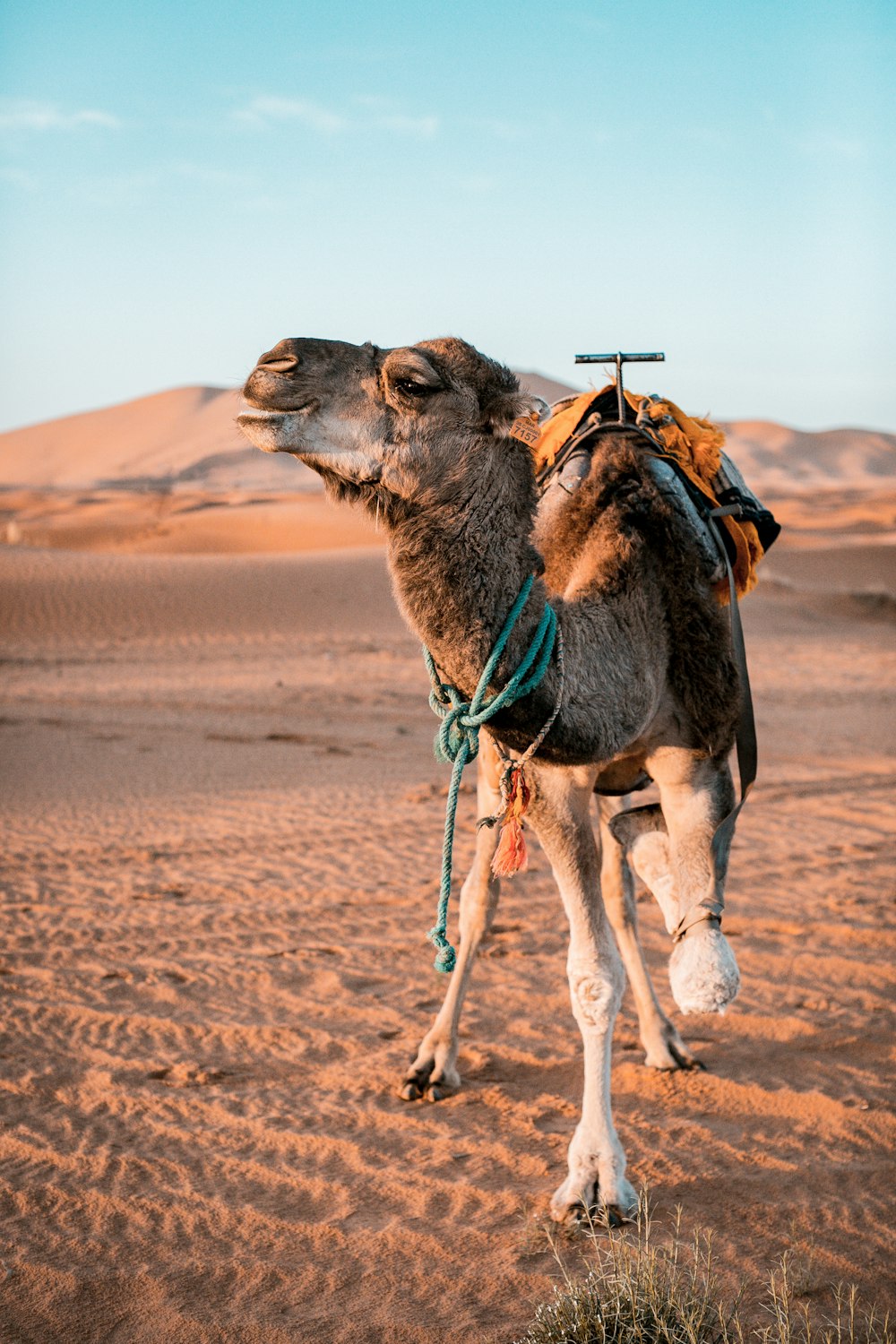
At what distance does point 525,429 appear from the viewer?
9.72 feet

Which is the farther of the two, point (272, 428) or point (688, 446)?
point (688, 446)

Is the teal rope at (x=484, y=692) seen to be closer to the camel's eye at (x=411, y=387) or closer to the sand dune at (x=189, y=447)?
the camel's eye at (x=411, y=387)

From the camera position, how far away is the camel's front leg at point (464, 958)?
182 inches

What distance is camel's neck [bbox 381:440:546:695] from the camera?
2.91m

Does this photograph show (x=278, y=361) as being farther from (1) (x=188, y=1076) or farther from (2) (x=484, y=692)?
(1) (x=188, y=1076)

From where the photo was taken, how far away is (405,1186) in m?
3.92

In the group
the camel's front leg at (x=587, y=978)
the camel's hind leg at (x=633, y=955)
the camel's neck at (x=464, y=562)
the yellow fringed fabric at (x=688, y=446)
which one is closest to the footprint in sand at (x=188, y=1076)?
the camel's front leg at (x=587, y=978)

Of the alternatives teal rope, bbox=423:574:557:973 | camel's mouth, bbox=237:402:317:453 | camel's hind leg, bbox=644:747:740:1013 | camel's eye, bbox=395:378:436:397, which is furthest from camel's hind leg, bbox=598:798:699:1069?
camel's mouth, bbox=237:402:317:453

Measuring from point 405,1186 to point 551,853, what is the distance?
1248 millimetres

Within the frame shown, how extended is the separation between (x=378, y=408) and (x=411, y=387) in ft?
0.32

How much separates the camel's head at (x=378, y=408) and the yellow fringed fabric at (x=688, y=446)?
1.41 meters

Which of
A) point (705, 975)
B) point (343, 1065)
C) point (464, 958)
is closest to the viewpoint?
point (705, 975)

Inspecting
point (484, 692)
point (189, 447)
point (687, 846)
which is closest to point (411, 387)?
point (484, 692)

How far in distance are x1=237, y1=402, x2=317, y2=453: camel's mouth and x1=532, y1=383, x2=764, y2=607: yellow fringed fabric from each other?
1.74 m
